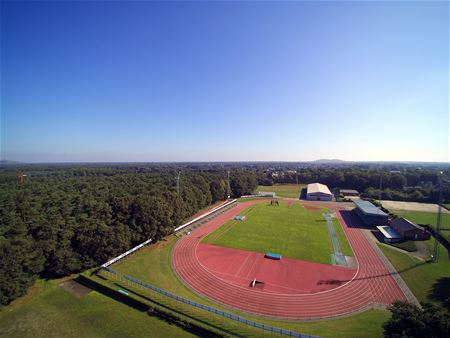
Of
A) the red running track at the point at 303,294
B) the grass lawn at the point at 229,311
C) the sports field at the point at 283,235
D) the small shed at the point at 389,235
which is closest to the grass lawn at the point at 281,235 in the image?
the sports field at the point at 283,235

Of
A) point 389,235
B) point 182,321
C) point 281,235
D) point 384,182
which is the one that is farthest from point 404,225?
point 384,182

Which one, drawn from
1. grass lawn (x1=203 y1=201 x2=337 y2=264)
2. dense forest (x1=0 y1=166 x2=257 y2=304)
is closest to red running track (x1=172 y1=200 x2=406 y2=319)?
grass lawn (x1=203 y1=201 x2=337 y2=264)

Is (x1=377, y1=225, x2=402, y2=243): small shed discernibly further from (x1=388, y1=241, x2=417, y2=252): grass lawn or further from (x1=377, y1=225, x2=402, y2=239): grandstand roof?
(x1=388, y1=241, x2=417, y2=252): grass lawn

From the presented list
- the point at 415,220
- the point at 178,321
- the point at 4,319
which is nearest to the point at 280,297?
the point at 178,321

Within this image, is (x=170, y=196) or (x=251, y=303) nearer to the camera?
(x=251, y=303)

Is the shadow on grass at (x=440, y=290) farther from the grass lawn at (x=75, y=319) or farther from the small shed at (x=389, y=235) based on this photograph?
the grass lawn at (x=75, y=319)

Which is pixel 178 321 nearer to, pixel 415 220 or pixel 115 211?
pixel 115 211
